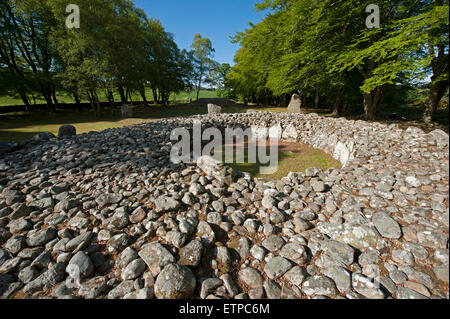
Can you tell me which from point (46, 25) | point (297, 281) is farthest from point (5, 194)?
point (46, 25)

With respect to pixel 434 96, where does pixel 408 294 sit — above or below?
below

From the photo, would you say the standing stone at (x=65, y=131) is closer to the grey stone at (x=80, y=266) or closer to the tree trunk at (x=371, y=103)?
the grey stone at (x=80, y=266)

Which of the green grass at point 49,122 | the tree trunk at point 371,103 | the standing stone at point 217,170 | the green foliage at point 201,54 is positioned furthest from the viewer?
the green foliage at point 201,54

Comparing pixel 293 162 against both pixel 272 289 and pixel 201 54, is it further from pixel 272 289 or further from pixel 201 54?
pixel 201 54

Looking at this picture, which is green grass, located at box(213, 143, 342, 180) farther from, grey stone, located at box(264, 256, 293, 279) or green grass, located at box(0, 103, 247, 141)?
green grass, located at box(0, 103, 247, 141)

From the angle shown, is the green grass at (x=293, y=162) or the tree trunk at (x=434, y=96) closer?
the green grass at (x=293, y=162)

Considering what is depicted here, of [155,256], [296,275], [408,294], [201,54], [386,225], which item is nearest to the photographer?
[408,294]

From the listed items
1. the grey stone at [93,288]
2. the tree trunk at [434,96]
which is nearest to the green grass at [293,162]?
the grey stone at [93,288]

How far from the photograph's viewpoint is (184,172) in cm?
390

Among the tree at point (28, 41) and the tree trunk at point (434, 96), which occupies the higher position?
the tree at point (28, 41)

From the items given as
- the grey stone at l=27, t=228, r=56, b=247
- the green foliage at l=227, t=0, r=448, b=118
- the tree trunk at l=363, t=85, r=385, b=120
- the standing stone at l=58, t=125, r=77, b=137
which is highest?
the green foliage at l=227, t=0, r=448, b=118

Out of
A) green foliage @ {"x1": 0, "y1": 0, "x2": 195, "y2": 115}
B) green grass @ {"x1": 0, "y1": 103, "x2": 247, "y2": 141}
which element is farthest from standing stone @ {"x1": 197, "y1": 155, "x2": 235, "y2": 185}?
green foliage @ {"x1": 0, "y1": 0, "x2": 195, "y2": 115}

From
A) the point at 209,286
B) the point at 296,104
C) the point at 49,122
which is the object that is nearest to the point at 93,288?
the point at 209,286

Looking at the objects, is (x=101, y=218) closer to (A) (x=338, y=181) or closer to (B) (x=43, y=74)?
(A) (x=338, y=181)
